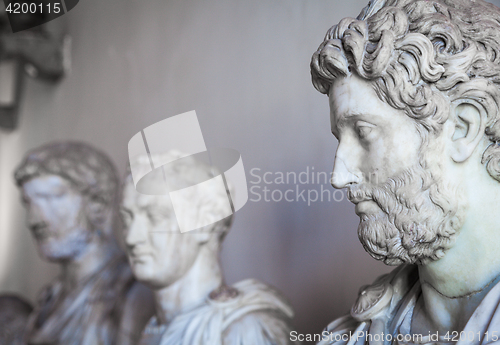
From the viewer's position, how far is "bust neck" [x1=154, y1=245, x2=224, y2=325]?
9.02 feet

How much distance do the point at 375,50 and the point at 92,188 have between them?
281 centimetres

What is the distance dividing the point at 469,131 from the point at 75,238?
117 inches

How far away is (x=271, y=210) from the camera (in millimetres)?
4164

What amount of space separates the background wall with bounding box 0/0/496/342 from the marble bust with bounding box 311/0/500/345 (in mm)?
2155

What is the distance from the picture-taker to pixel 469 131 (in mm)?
1461

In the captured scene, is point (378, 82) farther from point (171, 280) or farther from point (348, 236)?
point (348, 236)

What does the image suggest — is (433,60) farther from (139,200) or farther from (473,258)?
(139,200)

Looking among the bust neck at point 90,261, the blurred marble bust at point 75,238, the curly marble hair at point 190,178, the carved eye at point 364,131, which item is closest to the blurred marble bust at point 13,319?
the blurred marble bust at point 75,238

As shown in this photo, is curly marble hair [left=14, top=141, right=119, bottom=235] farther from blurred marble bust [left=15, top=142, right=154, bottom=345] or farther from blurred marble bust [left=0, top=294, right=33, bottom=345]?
blurred marble bust [left=0, top=294, right=33, bottom=345]

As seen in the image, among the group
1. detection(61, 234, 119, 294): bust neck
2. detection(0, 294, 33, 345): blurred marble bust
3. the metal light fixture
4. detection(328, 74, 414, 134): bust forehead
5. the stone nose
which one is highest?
the metal light fixture

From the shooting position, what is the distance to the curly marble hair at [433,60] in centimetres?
142

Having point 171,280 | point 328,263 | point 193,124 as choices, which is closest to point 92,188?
point 193,124

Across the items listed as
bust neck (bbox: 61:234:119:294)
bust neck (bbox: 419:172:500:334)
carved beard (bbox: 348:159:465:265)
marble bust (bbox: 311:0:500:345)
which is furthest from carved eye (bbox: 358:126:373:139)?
bust neck (bbox: 61:234:119:294)

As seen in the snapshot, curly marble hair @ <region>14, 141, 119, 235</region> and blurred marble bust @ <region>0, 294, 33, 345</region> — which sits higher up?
curly marble hair @ <region>14, 141, 119, 235</region>
